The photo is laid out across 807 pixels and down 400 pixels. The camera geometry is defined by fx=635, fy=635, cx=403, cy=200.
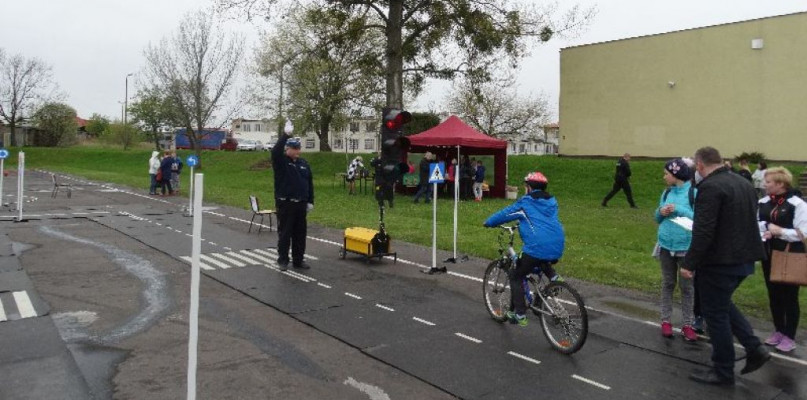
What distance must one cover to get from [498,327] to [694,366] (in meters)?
1.96

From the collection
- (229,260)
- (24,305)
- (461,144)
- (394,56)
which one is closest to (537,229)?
(24,305)

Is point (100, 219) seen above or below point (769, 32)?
below

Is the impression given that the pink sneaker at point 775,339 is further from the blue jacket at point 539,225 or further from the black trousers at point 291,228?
the black trousers at point 291,228

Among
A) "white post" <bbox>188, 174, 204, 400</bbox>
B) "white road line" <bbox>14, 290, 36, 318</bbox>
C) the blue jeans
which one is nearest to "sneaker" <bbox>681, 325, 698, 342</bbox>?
the blue jeans

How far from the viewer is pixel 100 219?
16125 millimetres

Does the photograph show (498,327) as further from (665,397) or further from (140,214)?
(140,214)

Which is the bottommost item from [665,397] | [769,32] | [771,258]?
[665,397]

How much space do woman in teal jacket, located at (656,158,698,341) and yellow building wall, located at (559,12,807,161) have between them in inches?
1116

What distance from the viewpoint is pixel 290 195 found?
9820 mm

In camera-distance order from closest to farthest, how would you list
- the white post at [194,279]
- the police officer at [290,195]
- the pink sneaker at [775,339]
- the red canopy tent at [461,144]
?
the white post at [194,279]
the pink sneaker at [775,339]
the police officer at [290,195]
the red canopy tent at [461,144]

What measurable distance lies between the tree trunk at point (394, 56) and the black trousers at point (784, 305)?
63.2 feet

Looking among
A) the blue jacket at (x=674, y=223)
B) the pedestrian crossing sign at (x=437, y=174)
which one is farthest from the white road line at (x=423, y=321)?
the pedestrian crossing sign at (x=437, y=174)

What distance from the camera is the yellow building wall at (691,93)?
30.2m

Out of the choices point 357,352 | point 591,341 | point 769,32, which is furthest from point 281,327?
point 769,32
